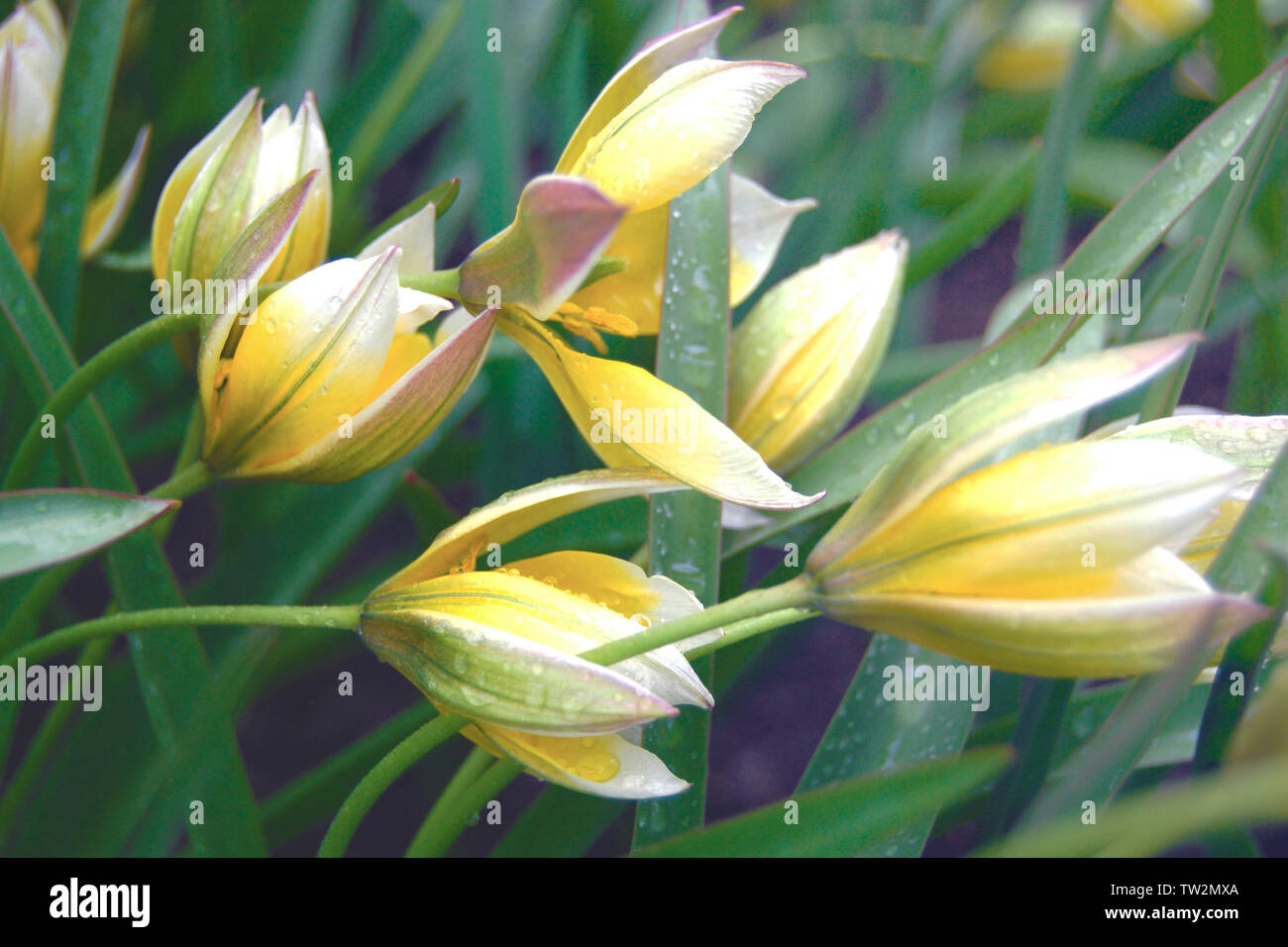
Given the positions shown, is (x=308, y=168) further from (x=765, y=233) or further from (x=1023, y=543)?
(x=1023, y=543)

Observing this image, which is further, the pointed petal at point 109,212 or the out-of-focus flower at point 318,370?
the pointed petal at point 109,212

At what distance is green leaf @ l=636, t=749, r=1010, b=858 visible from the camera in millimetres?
296

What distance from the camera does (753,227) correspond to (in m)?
0.53

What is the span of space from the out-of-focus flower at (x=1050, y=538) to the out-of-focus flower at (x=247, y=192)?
30 centimetres

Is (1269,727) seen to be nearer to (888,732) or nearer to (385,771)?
(888,732)

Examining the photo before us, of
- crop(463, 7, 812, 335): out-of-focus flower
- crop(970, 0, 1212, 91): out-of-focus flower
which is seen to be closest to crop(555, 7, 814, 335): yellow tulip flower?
crop(463, 7, 812, 335): out-of-focus flower

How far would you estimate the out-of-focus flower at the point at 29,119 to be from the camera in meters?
0.51

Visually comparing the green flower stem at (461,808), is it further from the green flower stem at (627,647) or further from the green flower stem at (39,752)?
the green flower stem at (39,752)

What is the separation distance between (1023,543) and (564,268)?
0.19 meters

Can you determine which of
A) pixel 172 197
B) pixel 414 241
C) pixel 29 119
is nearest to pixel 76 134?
pixel 29 119

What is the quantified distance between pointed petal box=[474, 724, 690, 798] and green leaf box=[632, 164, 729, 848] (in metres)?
0.09

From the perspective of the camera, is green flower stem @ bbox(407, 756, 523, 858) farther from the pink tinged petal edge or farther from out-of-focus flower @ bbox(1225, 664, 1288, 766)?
out-of-focus flower @ bbox(1225, 664, 1288, 766)

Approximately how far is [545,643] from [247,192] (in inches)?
10.3

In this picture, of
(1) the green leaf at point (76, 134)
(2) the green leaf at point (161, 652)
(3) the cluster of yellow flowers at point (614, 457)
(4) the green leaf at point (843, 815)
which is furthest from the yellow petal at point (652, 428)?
(1) the green leaf at point (76, 134)
